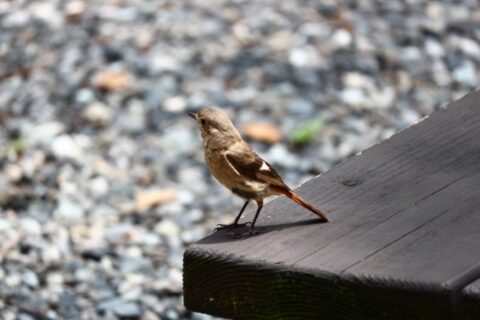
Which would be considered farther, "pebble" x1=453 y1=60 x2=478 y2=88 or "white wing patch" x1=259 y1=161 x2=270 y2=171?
"pebble" x1=453 y1=60 x2=478 y2=88

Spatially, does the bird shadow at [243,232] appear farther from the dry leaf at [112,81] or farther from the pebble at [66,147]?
the dry leaf at [112,81]

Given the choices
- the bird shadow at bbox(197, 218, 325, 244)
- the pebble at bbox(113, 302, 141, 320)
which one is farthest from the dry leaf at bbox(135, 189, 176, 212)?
the bird shadow at bbox(197, 218, 325, 244)

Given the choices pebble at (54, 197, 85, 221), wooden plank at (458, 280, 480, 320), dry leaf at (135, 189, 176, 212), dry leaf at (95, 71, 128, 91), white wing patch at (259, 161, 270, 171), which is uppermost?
wooden plank at (458, 280, 480, 320)

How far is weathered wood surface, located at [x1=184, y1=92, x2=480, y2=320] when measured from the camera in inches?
78.4

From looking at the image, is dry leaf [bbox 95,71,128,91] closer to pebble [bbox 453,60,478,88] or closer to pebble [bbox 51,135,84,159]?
pebble [bbox 51,135,84,159]

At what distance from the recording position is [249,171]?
9.52ft

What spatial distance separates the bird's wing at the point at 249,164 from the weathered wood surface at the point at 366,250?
0.46ft

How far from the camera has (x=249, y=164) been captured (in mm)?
2893

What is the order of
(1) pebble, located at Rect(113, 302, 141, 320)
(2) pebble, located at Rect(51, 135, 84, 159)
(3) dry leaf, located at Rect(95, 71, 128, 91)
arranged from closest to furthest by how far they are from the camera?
(1) pebble, located at Rect(113, 302, 141, 320)
(2) pebble, located at Rect(51, 135, 84, 159)
(3) dry leaf, located at Rect(95, 71, 128, 91)

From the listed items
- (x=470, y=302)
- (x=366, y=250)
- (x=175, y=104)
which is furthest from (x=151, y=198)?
(x=470, y=302)

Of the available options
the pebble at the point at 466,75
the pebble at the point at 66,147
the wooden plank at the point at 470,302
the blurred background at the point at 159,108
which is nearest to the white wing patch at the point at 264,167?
the wooden plank at the point at 470,302

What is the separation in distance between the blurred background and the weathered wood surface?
220 cm

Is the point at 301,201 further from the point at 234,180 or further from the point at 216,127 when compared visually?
the point at 216,127

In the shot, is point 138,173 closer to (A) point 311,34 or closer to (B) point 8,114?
(B) point 8,114
